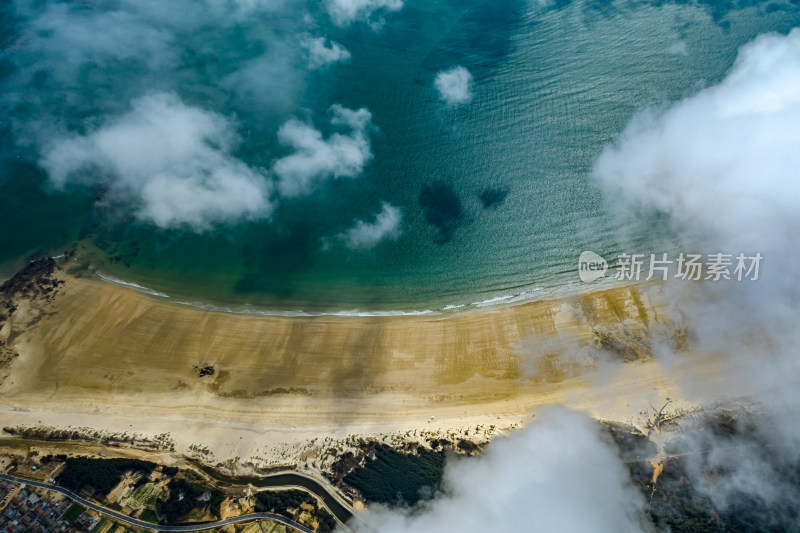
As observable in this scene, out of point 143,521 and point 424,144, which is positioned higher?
point 424,144

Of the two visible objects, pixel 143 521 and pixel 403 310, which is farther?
pixel 403 310

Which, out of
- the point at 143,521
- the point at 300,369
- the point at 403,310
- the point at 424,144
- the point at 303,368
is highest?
the point at 424,144

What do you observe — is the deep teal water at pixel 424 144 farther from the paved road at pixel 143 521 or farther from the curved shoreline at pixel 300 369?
the paved road at pixel 143 521

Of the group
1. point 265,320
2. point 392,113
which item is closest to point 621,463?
point 265,320

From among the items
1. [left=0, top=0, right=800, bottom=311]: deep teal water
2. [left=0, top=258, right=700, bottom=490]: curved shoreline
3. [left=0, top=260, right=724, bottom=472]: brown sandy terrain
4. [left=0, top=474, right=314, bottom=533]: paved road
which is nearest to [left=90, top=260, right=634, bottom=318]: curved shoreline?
[left=0, top=0, right=800, bottom=311]: deep teal water

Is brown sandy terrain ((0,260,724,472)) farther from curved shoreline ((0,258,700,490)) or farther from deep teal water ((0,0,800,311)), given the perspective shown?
deep teal water ((0,0,800,311))

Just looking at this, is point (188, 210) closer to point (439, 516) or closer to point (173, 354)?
point (173, 354)

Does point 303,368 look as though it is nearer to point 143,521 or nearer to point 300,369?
point 300,369

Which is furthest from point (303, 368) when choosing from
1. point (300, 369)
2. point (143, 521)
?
point (143, 521)
